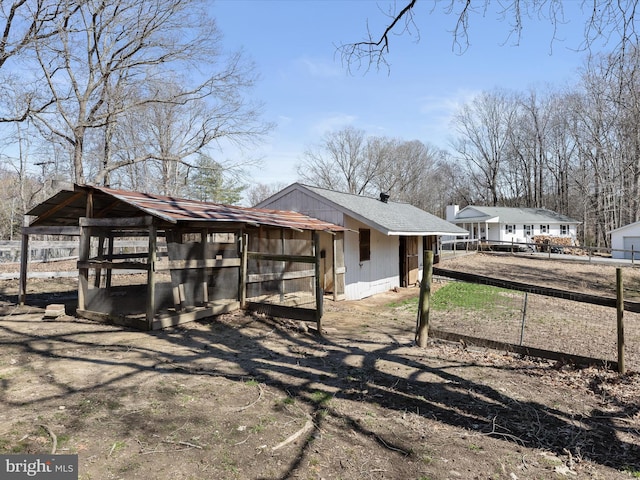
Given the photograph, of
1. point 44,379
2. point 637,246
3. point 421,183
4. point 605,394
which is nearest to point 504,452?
point 605,394

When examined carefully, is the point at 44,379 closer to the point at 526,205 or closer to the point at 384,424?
the point at 384,424

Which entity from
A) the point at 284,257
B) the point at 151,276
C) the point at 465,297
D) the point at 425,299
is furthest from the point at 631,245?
the point at 151,276

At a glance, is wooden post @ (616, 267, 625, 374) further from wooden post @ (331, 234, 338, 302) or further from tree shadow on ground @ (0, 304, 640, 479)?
wooden post @ (331, 234, 338, 302)

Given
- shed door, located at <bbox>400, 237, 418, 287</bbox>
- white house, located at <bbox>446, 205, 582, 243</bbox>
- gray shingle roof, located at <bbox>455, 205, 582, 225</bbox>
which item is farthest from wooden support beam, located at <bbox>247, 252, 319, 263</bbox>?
gray shingle roof, located at <bbox>455, 205, 582, 225</bbox>

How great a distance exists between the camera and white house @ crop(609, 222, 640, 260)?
2742 cm

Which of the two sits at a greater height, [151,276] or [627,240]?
[627,240]

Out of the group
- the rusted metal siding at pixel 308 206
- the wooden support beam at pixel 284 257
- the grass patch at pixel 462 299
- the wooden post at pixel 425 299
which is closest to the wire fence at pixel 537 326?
the grass patch at pixel 462 299

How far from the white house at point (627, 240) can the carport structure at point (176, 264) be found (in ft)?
92.2

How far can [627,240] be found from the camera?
2825cm

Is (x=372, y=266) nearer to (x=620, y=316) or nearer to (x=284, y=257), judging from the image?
(x=284, y=257)

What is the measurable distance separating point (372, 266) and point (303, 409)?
11.0m

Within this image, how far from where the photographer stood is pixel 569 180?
49.0 metres

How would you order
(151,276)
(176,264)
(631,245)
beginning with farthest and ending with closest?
(631,245)
(176,264)
(151,276)

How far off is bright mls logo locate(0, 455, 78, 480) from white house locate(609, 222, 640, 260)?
32775 mm
